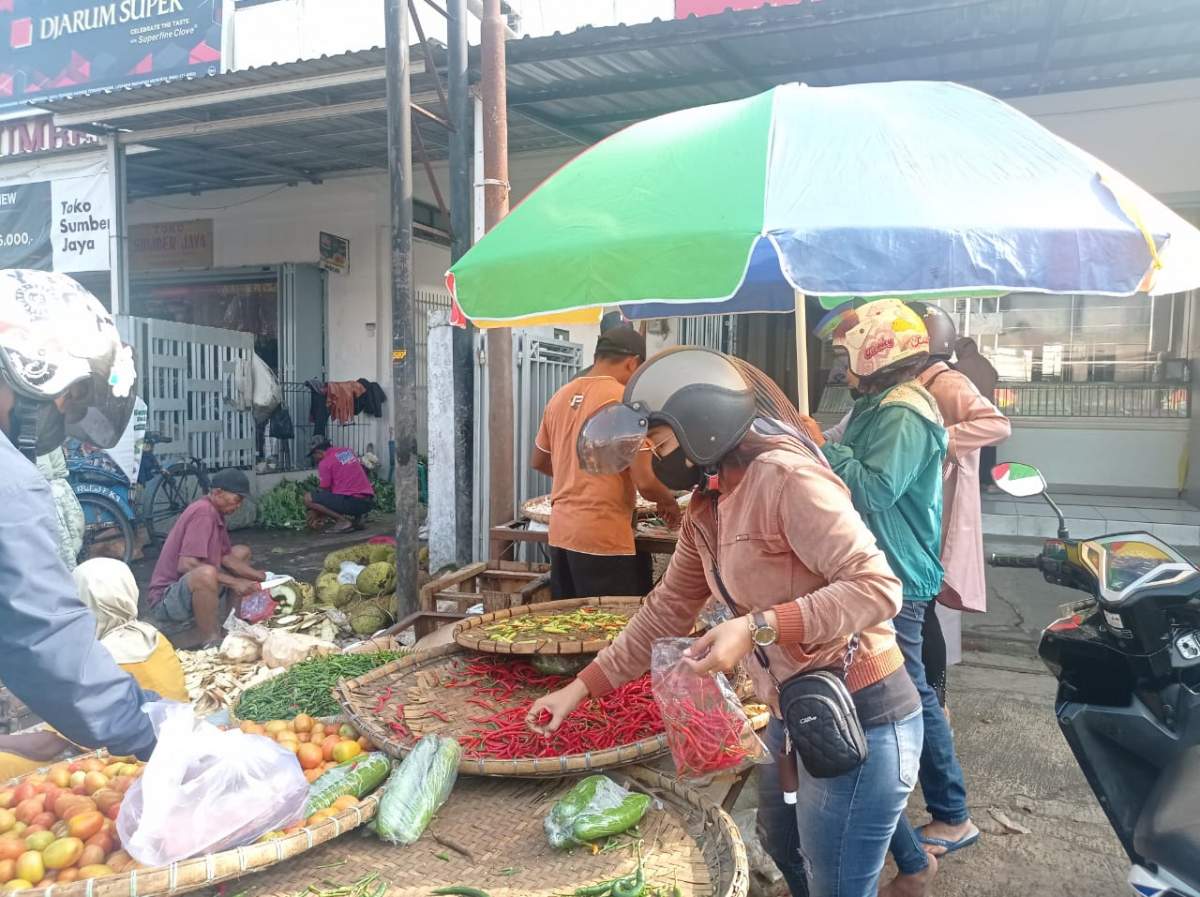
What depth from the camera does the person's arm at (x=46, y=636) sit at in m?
1.87

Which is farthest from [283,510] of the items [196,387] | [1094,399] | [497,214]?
[1094,399]

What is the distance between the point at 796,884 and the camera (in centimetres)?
241

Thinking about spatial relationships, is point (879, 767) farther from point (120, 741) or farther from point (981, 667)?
point (981, 667)

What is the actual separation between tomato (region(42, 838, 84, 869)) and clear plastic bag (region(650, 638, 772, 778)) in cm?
148

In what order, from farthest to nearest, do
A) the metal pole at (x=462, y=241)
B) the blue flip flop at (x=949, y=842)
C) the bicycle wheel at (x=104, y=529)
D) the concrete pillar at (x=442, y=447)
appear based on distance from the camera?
the bicycle wheel at (x=104, y=529) → the concrete pillar at (x=442, y=447) → the metal pole at (x=462, y=241) → the blue flip flop at (x=949, y=842)

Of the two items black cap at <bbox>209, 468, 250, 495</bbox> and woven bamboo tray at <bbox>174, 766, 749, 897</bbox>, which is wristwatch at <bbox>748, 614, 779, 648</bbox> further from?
black cap at <bbox>209, 468, 250, 495</bbox>

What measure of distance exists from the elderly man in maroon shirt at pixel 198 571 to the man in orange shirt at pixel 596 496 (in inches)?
103

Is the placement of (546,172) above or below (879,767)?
above

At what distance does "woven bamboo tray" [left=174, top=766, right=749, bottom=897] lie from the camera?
2.03 meters

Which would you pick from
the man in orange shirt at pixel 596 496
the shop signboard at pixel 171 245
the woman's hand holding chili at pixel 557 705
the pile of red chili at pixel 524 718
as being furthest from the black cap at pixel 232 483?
the shop signboard at pixel 171 245

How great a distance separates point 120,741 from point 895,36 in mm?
6713

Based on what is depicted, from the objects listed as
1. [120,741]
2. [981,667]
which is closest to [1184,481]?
[981,667]

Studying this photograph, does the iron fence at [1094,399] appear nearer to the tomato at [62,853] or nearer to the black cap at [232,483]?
the black cap at [232,483]

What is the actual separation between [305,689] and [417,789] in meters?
1.47
